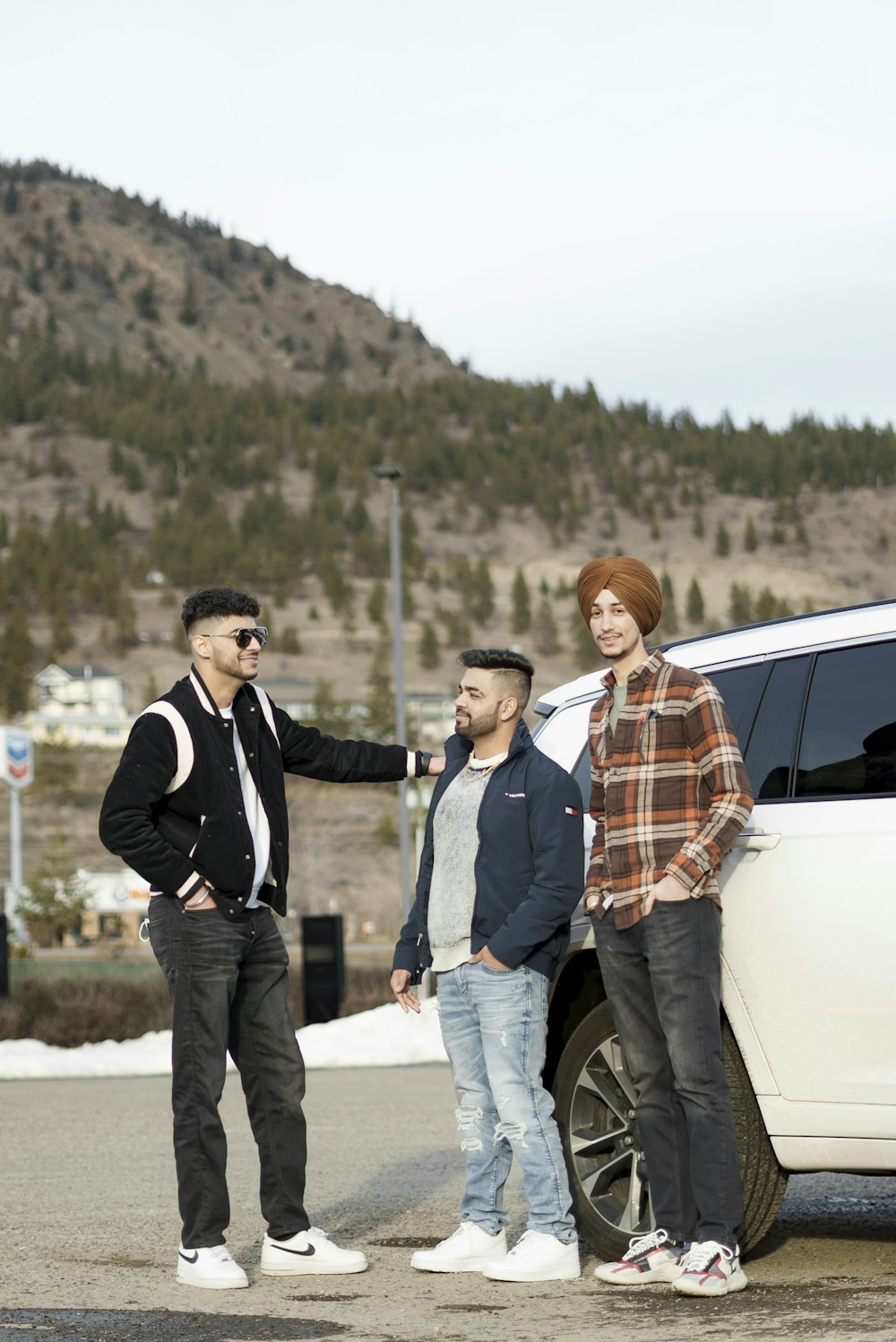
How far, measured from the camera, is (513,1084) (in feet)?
18.4

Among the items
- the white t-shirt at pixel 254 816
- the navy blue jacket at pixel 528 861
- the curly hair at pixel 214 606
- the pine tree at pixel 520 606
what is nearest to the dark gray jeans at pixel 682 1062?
the navy blue jacket at pixel 528 861

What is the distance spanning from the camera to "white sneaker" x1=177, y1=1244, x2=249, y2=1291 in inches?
222

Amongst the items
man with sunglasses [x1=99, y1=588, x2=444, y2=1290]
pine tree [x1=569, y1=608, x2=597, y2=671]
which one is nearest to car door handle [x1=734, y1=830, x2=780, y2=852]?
man with sunglasses [x1=99, y1=588, x2=444, y2=1290]

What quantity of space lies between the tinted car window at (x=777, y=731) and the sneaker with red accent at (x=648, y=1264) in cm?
135

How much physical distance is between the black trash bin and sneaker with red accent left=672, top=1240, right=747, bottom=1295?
57.2ft

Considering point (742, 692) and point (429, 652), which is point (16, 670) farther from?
point (742, 692)

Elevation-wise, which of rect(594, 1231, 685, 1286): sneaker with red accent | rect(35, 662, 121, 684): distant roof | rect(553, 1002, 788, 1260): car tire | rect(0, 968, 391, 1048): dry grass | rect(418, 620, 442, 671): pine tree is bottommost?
rect(0, 968, 391, 1048): dry grass

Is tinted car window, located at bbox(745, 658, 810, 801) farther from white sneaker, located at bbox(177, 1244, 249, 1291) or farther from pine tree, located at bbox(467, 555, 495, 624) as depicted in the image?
pine tree, located at bbox(467, 555, 495, 624)

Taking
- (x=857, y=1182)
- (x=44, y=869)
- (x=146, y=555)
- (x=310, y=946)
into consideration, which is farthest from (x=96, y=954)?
(x=146, y=555)

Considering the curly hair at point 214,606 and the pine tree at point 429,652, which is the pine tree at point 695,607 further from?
the curly hair at point 214,606

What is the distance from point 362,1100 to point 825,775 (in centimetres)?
758

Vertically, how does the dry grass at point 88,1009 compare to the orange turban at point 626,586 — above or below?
below

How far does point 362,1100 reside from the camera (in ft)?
40.1

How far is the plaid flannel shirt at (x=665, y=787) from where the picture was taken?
518cm
